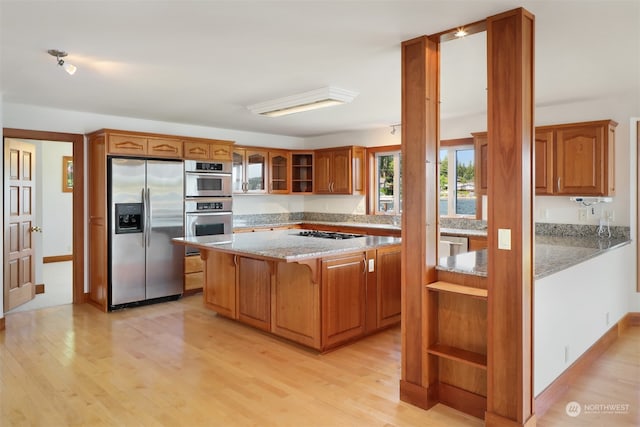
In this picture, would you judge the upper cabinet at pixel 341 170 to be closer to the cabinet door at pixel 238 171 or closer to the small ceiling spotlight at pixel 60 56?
the cabinet door at pixel 238 171

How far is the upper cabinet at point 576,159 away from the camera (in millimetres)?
4211

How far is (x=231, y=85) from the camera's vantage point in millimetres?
4008

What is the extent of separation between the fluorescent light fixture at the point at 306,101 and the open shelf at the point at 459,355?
2.44 m

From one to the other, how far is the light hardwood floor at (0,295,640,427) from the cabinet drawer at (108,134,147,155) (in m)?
1.96

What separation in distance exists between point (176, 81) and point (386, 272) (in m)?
2.62

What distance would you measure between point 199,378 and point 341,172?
169 inches

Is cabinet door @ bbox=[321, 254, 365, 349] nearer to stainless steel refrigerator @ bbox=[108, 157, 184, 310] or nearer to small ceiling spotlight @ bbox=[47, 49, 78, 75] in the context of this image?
small ceiling spotlight @ bbox=[47, 49, 78, 75]

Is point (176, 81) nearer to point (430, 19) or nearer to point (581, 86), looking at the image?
point (430, 19)

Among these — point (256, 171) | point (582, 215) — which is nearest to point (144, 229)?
point (256, 171)

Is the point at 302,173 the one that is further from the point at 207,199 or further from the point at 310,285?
the point at 310,285

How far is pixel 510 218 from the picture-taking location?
2367 mm

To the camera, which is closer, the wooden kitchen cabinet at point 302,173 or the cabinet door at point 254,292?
the cabinet door at point 254,292

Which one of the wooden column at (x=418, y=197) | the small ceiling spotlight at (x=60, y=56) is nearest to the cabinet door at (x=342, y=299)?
the wooden column at (x=418, y=197)

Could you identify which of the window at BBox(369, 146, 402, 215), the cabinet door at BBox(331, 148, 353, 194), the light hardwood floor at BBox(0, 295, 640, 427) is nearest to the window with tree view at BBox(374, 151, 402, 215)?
the window at BBox(369, 146, 402, 215)
